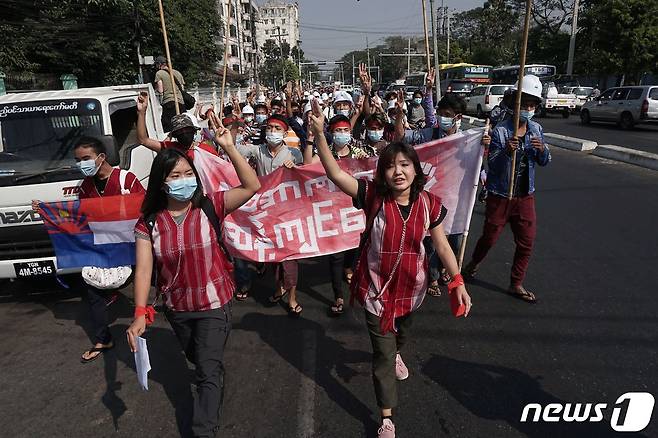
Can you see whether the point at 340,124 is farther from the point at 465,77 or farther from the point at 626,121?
the point at 465,77

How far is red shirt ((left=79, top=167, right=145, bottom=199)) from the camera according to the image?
374 centimetres

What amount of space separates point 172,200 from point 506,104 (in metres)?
3.22

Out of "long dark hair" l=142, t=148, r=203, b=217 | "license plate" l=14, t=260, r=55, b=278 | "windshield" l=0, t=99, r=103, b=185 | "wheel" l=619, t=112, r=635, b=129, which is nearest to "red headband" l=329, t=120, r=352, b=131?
"long dark hair" l=142, t=148, r=203, b=217

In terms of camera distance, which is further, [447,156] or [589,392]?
[447,156]

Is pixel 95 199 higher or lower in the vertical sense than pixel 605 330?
higher

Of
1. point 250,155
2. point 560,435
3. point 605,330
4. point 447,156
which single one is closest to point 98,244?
point 250,155

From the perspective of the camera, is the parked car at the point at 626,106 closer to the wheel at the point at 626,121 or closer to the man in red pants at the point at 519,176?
the wheel at the point at 626,121

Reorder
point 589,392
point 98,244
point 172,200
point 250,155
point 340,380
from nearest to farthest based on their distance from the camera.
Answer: point 172,200, point 589,392, point 340,380, point 98,244, point 250,155

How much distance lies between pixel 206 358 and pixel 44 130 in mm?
3530

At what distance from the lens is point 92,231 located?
391cm

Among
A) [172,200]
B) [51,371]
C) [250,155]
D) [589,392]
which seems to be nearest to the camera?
[172,200]

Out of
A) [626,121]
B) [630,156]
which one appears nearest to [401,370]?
[630,156]

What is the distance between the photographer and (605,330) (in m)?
3.75

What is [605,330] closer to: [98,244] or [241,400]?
[241,400]
